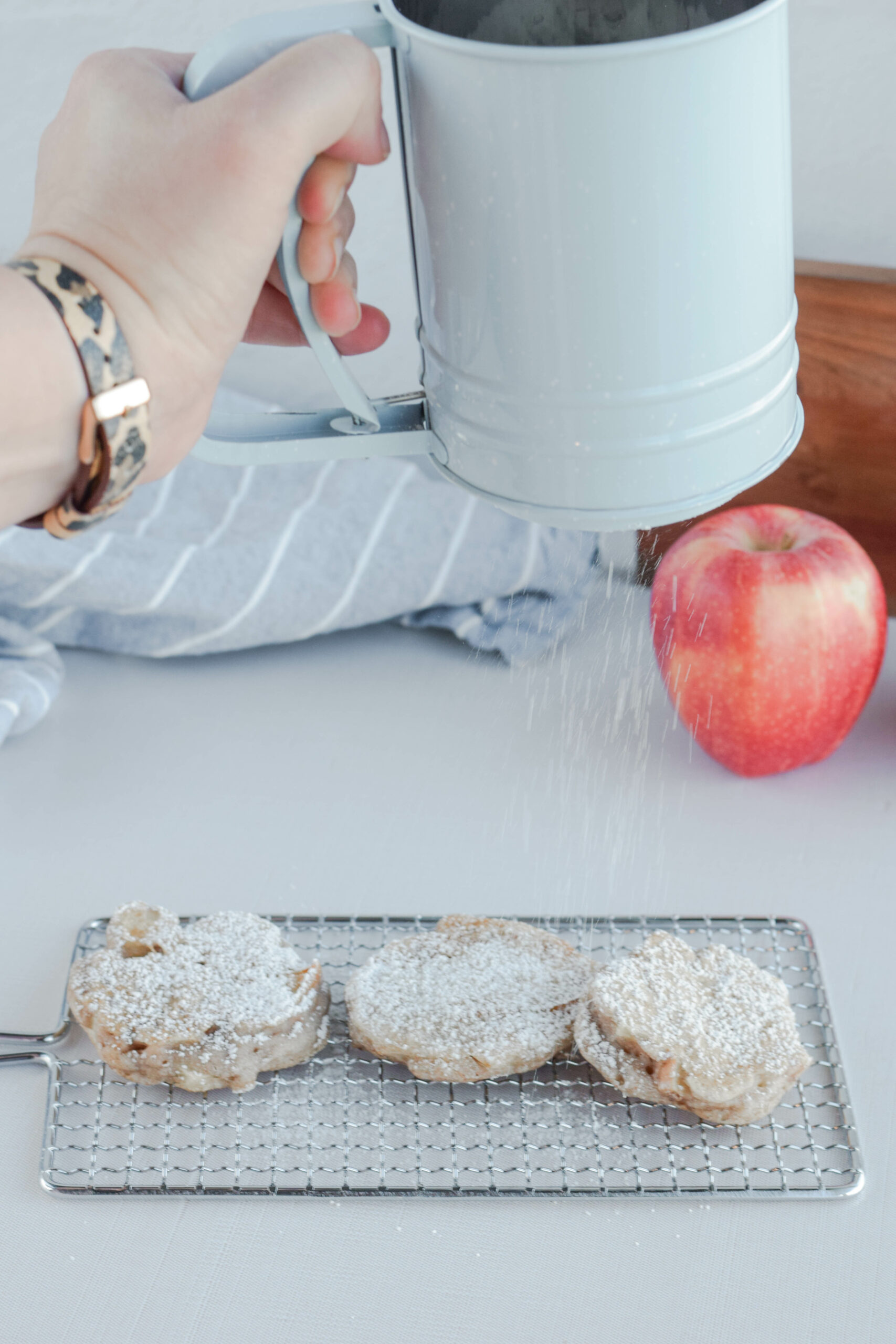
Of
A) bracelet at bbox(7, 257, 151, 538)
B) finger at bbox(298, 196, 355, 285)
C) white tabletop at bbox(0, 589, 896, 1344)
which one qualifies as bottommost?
white tabletop at bbox(0, 589, 896, 1344)

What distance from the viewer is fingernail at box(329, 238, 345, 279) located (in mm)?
506

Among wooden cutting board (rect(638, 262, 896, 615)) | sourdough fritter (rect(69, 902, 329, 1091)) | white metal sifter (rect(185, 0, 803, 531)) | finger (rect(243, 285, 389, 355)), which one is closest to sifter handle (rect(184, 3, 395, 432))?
white metal sifter (rect(185, 0, 803, 531))

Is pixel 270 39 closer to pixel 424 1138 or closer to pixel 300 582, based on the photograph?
pixel 424 1138

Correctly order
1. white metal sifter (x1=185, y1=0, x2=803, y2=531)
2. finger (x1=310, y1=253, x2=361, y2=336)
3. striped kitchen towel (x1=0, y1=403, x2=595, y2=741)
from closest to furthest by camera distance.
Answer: white metal sifter (x1=185, y1=0, x2=803, y2=531)
finger (x1=310, y1=253, x2=361, y2=336)
striped kitchen towel (x1=0, y1=403, x2=595, y2=741)

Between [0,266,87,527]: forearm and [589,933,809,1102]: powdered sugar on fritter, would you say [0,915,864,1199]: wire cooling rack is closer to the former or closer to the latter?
[589,933,809,1102]: powdered sugar on fritter

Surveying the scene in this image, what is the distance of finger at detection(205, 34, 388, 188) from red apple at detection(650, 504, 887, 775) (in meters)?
0.48

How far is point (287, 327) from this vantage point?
0.66 meters

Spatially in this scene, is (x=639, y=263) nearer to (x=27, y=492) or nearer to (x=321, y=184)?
(x=321, y=184)

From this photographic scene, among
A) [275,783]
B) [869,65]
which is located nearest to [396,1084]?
[275,783]

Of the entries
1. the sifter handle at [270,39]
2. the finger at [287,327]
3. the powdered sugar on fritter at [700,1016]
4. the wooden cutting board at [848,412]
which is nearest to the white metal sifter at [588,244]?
the sifter handle at [270,39]

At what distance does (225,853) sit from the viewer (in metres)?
0.87

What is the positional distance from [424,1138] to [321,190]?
1.50 feet

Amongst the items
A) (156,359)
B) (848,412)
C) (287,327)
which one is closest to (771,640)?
(848,412)

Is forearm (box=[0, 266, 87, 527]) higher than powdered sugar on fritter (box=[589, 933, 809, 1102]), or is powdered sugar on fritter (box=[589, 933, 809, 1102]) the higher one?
forearm (box=[0, 266, 87, 527])
